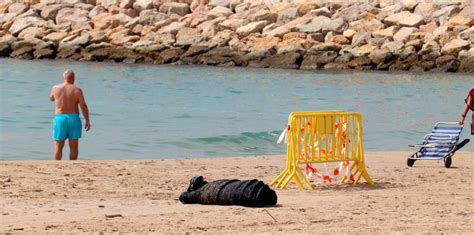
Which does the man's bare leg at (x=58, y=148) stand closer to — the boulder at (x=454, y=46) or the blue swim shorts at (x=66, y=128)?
the blue swim shorts at (x=66, y=128)

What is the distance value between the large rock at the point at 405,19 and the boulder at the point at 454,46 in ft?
8.26

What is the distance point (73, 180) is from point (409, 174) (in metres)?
3.92

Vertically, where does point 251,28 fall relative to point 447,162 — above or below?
Result: above

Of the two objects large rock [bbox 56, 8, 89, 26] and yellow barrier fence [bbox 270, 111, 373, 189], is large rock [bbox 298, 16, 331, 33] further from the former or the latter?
yellow barrier fence [bbox 270, 111, 373, 189]

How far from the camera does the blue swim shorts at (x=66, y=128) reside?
40.6 ft

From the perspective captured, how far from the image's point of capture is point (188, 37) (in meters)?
41.7

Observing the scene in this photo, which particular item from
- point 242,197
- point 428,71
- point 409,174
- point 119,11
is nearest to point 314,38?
point 428,71

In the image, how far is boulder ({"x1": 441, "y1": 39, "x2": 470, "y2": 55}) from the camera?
37781mm

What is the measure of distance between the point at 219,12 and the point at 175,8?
6.84ft

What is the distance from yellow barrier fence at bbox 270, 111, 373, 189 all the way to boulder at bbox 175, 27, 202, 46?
30.6 m

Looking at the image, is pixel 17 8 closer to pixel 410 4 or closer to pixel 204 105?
pixel 410 4

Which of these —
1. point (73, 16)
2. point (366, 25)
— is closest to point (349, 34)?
point (366, 25)

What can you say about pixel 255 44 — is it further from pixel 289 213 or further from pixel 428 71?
pixel 289 213

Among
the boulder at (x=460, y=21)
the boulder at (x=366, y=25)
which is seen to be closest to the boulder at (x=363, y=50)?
the boulder at (x=366, y=25)
